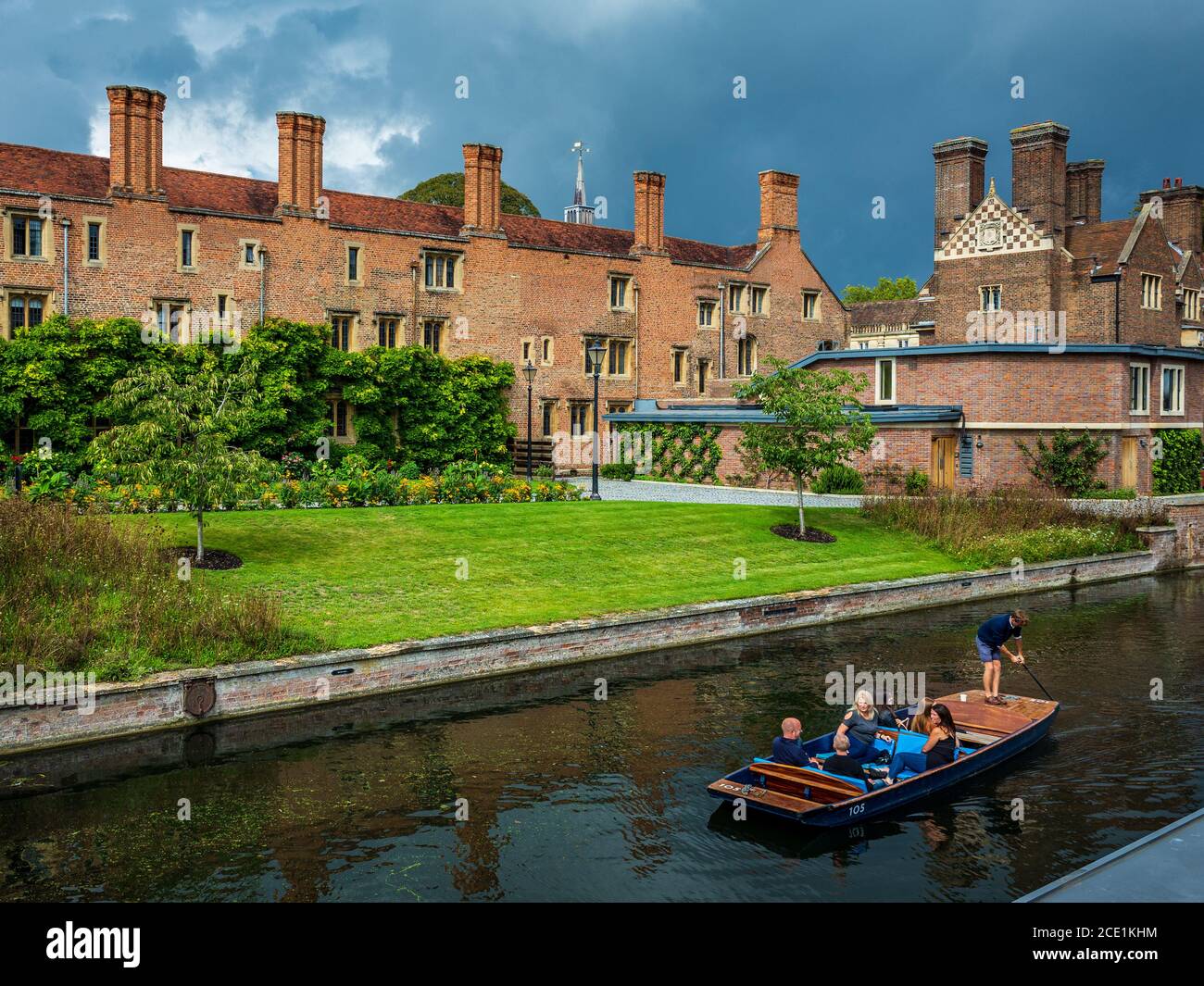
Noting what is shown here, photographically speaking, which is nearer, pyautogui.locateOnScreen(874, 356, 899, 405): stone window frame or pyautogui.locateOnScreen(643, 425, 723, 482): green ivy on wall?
pyautogui.locateOnScreen(874, 356, 899, 405): stone window frame

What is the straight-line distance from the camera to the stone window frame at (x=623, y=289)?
5419 cm

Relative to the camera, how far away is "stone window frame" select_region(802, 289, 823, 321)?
2474 inches

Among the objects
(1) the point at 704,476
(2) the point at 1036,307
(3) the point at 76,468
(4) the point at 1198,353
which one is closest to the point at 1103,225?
(2) the point at 1036,307

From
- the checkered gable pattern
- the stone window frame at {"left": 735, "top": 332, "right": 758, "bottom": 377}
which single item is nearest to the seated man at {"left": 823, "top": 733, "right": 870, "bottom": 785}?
the checkered gable pattern

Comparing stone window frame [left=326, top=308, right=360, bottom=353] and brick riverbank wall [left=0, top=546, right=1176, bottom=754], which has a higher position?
stone window frame [left=326, top=308, right=360, bottom=353]

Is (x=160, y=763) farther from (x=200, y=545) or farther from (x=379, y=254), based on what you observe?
(x=379, y=254)

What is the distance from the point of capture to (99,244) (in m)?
39.8

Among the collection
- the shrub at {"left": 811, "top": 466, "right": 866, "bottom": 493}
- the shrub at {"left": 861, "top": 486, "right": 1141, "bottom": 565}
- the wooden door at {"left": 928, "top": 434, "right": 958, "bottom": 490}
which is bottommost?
the shrub at {"left": 861, "top": 486, "right": 1141, "bottom": 565}

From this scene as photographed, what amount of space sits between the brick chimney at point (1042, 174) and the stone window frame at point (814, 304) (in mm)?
13938

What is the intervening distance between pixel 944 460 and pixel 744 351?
21.0 meters

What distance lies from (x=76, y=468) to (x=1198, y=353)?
138ft

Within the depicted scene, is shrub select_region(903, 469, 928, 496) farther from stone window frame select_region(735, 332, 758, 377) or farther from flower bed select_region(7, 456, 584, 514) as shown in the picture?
stone window frame select_region(735, 332, 758, 377)

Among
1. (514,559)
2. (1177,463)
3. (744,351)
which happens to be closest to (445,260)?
(744,351)

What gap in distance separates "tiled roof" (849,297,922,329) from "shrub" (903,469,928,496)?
44.8 meters
